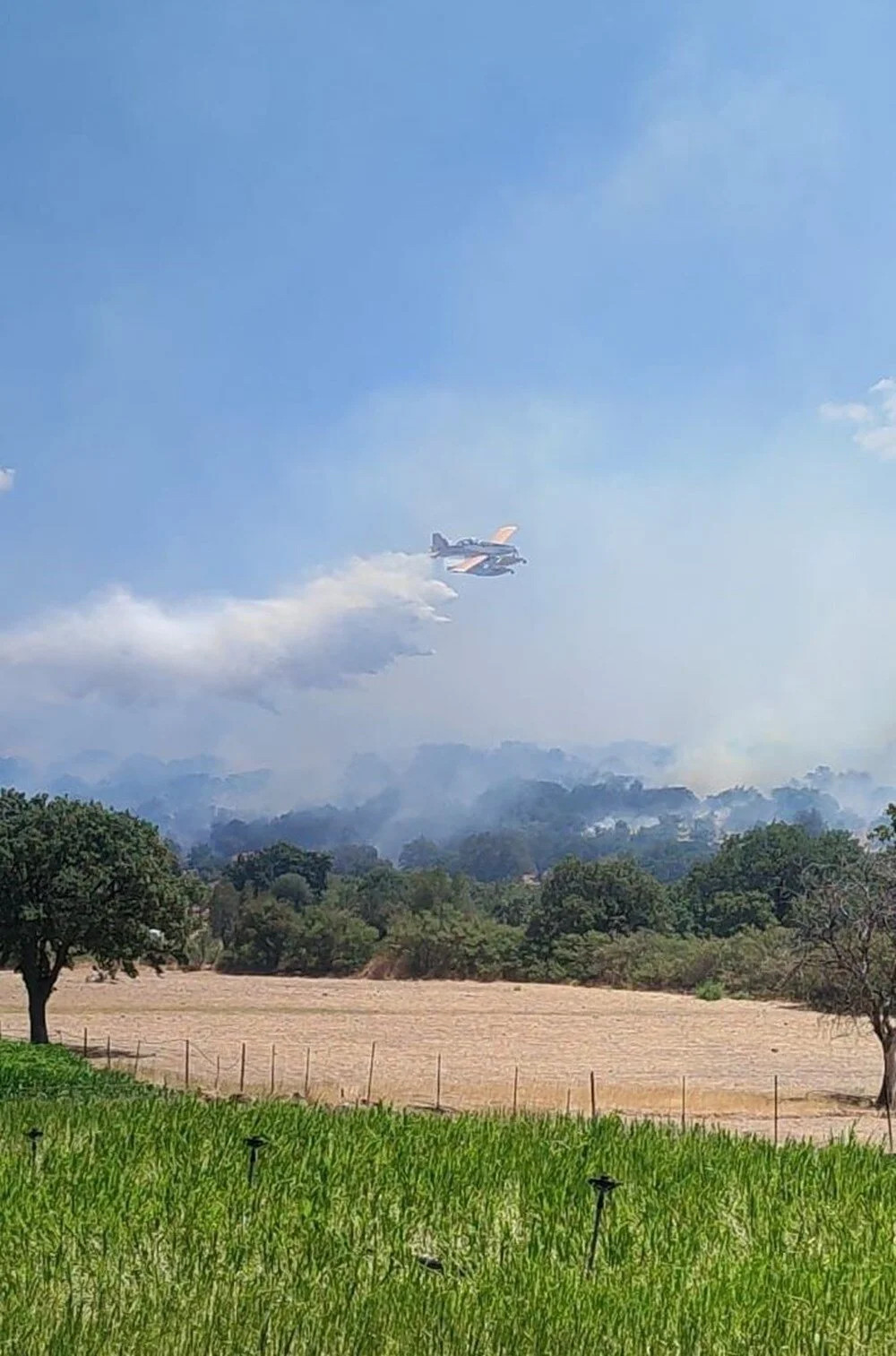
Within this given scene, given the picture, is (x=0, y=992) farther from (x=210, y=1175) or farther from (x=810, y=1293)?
(x=810, y=1293)

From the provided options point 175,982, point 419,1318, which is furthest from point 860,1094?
point 175,982

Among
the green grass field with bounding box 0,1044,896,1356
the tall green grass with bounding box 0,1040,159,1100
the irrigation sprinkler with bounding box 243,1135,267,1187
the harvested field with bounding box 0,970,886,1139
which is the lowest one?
the harvested field with bounding box 0,970,886,1139

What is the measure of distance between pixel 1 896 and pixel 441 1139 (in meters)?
24.3

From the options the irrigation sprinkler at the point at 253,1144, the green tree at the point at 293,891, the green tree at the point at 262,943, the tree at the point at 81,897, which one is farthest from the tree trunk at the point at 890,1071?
the green tree at the point at 293,891

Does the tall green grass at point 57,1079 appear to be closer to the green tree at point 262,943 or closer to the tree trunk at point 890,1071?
the tree trunk at point 890,1071

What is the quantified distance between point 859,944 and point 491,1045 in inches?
882

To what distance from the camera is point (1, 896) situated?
117 feet

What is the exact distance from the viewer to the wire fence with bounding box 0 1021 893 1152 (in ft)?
90.4

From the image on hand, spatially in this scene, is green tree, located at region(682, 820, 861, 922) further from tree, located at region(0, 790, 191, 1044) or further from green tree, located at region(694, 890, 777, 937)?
tree, located at region(0, 790, 191, 1044)

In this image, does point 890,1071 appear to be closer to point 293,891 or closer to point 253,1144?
point 253,1144

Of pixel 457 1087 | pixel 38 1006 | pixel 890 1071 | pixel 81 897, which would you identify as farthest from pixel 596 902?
pixel 890 1071

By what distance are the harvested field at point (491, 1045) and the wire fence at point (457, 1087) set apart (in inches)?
4.1

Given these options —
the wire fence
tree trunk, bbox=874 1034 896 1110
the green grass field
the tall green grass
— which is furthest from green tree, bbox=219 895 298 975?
the green grass field

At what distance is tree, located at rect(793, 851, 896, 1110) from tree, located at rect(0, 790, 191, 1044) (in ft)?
55.7
